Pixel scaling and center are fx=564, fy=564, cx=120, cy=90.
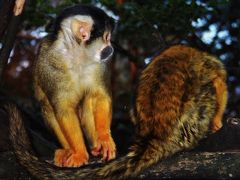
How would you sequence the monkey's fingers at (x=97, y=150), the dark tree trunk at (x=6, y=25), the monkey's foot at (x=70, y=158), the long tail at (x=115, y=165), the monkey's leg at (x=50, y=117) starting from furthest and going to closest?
the dark tree trunk at (x=6, y=25) → the monkey's leg at (x=50, y=117) → the monkey's fingers at (x=97, y=150) → the monkey's foot at (x=70, y=158) → the long tail at (x=115, y=165)

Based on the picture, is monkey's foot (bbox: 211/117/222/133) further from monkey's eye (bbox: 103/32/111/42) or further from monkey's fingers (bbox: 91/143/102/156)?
monkey's eye (bbox: 103/32/111/42)

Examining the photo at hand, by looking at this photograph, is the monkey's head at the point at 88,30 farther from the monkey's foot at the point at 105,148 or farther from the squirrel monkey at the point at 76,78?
the monkey's foot at the point at 105,148

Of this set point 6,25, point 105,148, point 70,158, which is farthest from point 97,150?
point 6,25

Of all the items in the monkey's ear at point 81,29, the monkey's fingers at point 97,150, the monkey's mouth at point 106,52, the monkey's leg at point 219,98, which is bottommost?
the monkey's fingers at point 97,150

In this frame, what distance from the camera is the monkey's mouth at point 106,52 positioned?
12.6ft

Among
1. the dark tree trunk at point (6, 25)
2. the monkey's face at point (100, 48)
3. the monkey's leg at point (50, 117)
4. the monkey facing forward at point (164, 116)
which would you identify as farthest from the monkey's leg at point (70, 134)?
the dark tree trunk at point (6, 25)

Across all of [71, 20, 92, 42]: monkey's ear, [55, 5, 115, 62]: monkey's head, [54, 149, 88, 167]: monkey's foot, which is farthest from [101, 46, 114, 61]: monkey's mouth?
[54, 149, 88, 167]: monkey's foot

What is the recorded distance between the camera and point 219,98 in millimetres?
3777

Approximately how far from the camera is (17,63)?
751cm

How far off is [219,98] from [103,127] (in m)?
0.84

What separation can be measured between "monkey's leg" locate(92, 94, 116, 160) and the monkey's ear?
1.62 feet

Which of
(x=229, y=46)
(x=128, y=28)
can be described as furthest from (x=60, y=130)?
(x=229, y=46)

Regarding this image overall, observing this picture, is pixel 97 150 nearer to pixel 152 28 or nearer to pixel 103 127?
pixel 103 127

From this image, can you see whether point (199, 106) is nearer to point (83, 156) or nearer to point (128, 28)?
point (83, 156)
